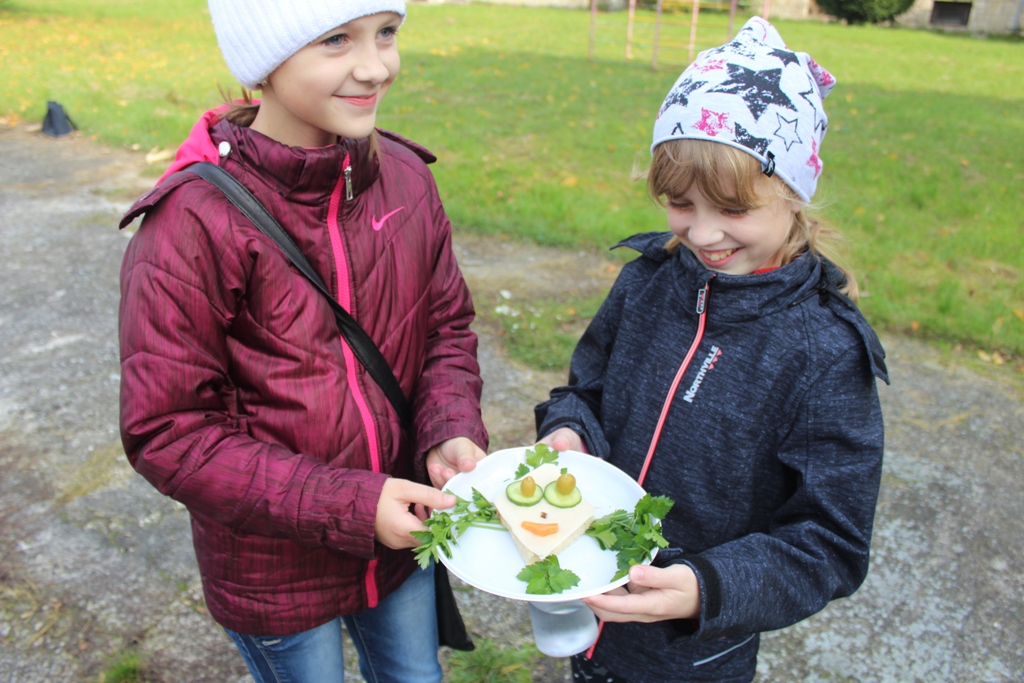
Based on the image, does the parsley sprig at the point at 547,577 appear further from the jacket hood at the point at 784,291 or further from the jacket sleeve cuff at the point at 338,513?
the jacket hood at the point at 784,291

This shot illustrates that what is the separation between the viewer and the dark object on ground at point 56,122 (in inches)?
326

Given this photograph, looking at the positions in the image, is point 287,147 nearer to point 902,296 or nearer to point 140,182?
point 902,296

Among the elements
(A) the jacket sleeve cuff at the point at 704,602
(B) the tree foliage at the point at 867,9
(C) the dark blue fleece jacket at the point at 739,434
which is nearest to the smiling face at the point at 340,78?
(C) the dark blue fleece jacket at the point at 739,434

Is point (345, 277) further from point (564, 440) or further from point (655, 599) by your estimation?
point (655, 599)

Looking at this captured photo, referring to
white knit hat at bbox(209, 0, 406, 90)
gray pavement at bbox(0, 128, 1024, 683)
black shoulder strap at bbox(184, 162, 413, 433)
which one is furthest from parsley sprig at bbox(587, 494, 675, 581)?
gray pavement at bbox(0, 128, 1024, 683)

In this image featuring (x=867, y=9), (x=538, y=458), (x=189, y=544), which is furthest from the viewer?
(x=867, y=9)

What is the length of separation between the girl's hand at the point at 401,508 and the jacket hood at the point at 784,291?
0.70 meters

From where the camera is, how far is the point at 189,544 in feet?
10.1

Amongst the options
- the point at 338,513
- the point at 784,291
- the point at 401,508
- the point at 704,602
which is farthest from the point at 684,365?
the point at 338,513

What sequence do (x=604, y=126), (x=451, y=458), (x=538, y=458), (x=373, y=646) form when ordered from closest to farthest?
(x=538, y=458)
(x=451, y=458)
(x=373, y=646)
(x=604, y=126)

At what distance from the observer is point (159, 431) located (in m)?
1.48

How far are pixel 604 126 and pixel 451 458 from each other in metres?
7.61

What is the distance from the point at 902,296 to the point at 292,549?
4472 mm

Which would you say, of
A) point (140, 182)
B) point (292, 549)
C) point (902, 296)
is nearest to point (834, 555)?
point (292, 549)
